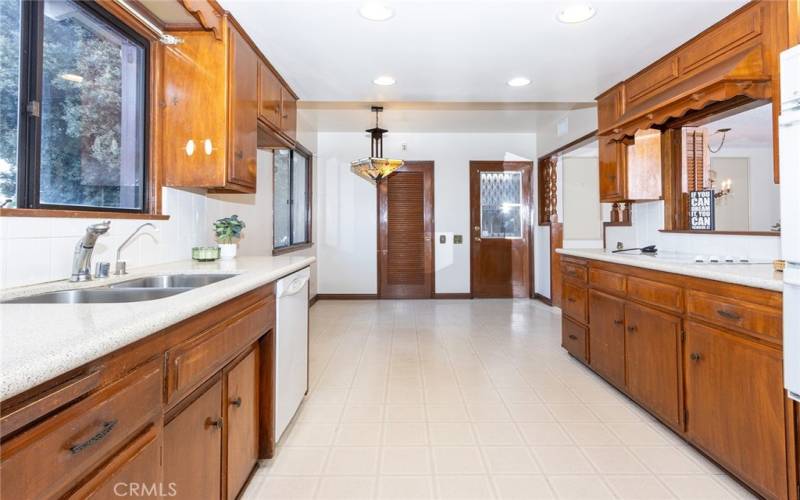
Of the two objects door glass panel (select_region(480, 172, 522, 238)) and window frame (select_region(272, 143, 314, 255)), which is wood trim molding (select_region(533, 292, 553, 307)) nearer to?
door glass panel (select_region(480, 172, 522, 238))

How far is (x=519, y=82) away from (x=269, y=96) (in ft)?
6.33

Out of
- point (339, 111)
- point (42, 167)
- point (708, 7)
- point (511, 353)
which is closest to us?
point (42, 167)

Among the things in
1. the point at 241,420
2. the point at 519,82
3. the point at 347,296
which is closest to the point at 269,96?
the point at 519,82

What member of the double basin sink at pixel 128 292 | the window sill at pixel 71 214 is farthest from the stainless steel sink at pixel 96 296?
the window sill at pixel 71 214

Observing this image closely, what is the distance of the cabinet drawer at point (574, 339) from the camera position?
3.04m

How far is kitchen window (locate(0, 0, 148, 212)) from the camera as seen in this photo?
56.3 inches

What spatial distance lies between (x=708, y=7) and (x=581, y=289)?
1.87 m

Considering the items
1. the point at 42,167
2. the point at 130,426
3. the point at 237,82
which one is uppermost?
the point at 237,82

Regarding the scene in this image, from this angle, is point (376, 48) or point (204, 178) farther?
point (376, 48)

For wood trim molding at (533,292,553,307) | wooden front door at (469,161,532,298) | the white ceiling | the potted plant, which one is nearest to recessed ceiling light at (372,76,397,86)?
the white ceiling

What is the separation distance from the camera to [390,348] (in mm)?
3629

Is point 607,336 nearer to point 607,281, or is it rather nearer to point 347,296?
point 607,281

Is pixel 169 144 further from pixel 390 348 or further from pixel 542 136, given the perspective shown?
pixel 542 136

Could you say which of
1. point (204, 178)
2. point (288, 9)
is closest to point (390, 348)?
point (204, 178)
